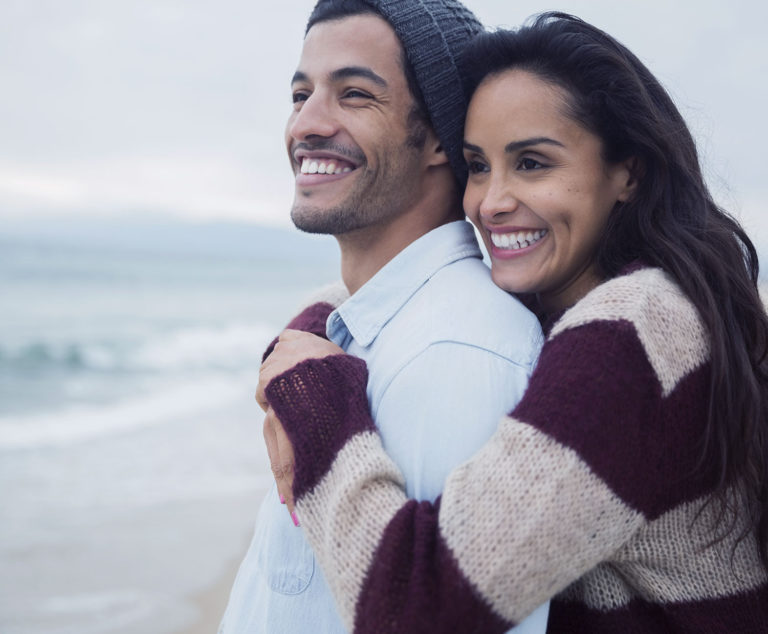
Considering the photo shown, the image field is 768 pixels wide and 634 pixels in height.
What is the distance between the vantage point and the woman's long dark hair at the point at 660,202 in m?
1.55

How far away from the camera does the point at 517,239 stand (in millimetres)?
1955

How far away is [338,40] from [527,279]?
884 millimetres

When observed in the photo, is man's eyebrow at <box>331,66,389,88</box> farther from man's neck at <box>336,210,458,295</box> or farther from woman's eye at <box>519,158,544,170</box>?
woman's eye at <box>519,158,544,170</box>

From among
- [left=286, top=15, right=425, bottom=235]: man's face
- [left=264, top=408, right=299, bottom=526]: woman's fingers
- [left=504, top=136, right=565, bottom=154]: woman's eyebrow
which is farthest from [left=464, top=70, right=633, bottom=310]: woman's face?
[left=264, top=408, right=299, bottom=526]: woman's fingers

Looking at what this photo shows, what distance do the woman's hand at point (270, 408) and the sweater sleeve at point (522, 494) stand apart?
120 mm

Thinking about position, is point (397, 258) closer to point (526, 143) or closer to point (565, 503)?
point (526, 143)

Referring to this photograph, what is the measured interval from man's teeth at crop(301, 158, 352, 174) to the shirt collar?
0.38 m

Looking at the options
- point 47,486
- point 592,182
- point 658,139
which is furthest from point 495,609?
point 47,486

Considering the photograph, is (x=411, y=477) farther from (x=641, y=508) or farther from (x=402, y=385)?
(x=641, y=508)

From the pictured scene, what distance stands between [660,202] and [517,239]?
357mm

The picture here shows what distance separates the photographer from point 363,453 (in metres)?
1.39

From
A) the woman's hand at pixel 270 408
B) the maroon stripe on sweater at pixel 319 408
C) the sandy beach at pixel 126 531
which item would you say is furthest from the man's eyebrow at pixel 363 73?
the sandy beach at pixel 126 531

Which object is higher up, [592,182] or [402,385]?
[592,182]

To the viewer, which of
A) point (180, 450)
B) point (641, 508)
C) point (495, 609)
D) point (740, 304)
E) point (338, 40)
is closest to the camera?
point (495, 609)
